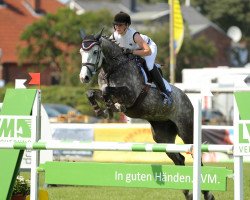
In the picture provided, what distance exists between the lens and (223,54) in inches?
2726

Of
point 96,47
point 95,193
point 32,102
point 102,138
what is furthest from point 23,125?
point 102,138

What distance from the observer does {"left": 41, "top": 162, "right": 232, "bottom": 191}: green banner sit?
673 cm

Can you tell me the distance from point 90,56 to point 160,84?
3.55ft

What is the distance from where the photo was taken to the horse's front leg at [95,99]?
866 cm

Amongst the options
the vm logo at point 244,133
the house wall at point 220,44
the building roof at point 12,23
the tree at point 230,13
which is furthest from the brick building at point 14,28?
the vm logo at point 244,133

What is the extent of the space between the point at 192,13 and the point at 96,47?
66.4 metres

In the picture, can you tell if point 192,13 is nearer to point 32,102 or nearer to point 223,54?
point 223,54

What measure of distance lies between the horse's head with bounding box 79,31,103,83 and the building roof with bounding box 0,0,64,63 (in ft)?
153

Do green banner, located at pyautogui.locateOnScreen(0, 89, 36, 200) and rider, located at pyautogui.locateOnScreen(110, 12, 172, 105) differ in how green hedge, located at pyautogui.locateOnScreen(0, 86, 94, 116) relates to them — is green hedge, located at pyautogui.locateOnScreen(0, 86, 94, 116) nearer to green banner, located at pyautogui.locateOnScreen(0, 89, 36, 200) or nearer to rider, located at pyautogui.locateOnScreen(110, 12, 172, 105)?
rider, located at pyautogui.locateOnScreen(110, 12, 172, 105)

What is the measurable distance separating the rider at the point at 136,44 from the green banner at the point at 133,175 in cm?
220

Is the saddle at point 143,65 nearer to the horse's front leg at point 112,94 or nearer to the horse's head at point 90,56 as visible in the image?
the horse's front leg at point 112,94

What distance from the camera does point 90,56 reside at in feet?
27.4

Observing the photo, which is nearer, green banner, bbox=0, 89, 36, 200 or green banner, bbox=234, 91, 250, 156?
green banner, bbox=234, 91, 250, 156

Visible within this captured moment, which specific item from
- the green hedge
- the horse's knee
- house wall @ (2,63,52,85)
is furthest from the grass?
house wall @ (2,63,52,85)
